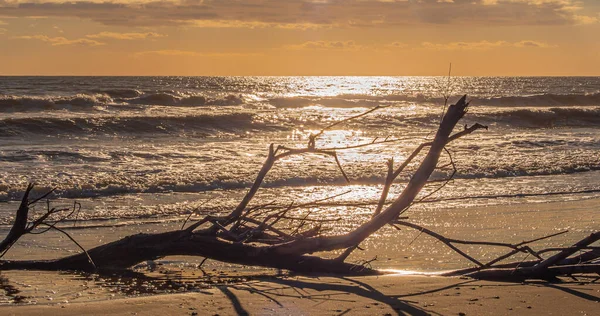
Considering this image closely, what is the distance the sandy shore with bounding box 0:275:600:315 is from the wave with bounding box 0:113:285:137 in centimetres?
1898

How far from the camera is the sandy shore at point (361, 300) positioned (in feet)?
14.6

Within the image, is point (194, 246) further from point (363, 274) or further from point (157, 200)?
point (157, 200)

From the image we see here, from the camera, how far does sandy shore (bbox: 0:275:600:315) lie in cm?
444

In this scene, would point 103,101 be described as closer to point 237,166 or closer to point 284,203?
point 237,166

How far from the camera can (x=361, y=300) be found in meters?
4.69

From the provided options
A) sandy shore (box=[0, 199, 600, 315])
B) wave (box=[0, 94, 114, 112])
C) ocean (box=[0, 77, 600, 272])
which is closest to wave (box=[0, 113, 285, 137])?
ocean (box=[0, 77, 600, 272])

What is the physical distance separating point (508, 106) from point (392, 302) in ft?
130

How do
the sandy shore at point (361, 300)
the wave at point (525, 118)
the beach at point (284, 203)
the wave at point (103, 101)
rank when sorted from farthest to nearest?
the wave at point (103, 101), the wave at point (525, 118), the beach at point (284, 203), the sandy shore at point (361, 300)

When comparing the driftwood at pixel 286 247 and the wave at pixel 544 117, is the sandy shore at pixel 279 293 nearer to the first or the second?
the driftwood at pixel 286 247

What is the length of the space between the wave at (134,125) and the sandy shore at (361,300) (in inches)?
747

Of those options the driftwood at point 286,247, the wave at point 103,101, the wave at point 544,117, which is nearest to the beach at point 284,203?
the driftwood at point 286,247

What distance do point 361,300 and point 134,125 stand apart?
2165 cm

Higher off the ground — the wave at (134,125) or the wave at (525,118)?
the wave at (525,118)

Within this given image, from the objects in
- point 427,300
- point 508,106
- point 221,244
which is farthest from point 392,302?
point 508,106
